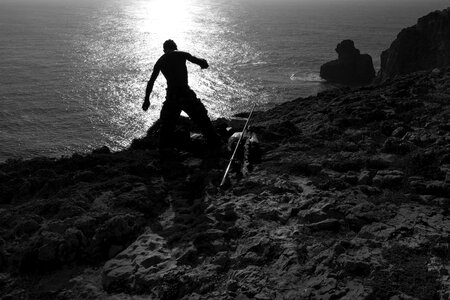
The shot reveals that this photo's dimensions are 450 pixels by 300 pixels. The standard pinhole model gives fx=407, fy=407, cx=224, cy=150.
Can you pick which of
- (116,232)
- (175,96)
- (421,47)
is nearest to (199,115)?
(175,96)

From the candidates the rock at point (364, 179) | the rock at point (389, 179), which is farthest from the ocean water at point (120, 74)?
the rock at point (389, 179)

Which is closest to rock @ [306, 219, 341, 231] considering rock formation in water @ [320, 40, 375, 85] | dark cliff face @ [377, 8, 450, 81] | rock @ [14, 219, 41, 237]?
rock @ [14, 219, 41, 237]

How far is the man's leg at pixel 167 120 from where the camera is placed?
11977 mm

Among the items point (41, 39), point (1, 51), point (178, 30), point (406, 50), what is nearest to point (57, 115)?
point (1, 51)

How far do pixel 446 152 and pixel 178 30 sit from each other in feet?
422

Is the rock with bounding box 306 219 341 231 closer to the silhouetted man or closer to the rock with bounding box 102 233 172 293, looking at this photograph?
the rock with bounding box 102 233 172 293

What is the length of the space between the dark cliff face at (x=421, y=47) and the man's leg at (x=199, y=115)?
2435 inches

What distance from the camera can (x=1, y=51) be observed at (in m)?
89.1

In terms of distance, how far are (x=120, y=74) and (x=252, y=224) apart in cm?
6756

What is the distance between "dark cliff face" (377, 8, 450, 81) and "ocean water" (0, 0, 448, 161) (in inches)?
487

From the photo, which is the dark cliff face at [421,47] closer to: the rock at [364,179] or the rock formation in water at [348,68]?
the rock formation in water at [348,68]

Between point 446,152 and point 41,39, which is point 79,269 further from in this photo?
point 41,39

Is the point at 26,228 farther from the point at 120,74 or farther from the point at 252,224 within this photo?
the point at 120,74

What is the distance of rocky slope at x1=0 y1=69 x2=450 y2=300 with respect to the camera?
595 centimetres
